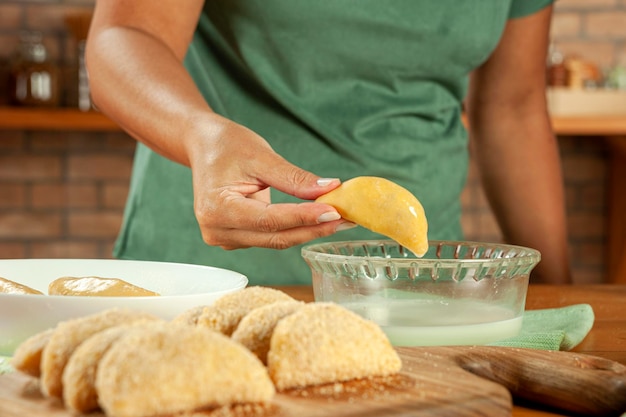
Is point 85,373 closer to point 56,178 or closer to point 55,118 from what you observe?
point 55,118

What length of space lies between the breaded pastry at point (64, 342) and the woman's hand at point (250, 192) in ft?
0.97

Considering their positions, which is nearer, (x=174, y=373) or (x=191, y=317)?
(x=174, y=373)

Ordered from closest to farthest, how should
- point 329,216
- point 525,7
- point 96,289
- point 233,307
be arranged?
point 233,307, point 96,289, point 329,216, point 525,7

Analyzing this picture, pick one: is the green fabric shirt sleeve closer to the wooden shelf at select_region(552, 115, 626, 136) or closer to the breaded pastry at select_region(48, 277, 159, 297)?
the breaded pastry at select_region(48, 277, 159, 297)

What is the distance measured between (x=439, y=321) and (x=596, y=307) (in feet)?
1.20

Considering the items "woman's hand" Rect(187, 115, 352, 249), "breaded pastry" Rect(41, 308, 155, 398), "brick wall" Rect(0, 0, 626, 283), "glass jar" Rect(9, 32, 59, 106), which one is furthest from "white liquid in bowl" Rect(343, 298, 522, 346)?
"brick wall" Rect(0, 0, 626, 283)

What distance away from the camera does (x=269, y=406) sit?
462 millimetres

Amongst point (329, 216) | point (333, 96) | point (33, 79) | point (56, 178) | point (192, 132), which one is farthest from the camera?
point (56, 178)

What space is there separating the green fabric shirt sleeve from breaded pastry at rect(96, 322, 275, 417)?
1.13 m

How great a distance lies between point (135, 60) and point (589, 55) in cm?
240

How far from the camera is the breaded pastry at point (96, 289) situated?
0.67m

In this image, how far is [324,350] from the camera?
499mm

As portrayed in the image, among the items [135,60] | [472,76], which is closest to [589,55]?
[472,76]

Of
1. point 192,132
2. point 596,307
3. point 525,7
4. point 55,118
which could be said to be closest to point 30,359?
point 192,132
